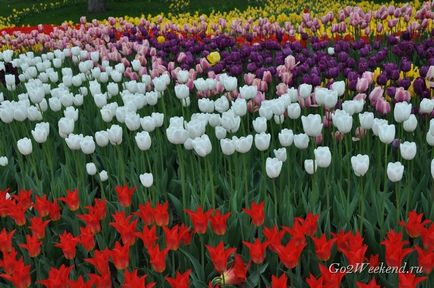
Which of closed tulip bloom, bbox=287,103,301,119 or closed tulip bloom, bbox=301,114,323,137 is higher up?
closed tulip bloom, bbox=301,114,323,137

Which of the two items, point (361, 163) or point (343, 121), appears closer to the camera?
point (361, 163)

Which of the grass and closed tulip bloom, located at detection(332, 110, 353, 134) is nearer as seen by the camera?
closed tulip bloom, located at detection(332, 110, 353, 134)

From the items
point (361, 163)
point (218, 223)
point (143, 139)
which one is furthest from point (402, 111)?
point (143, 139)

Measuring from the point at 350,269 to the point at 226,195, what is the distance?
1.16 m

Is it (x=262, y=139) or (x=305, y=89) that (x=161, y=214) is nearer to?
(x=262, y=139)

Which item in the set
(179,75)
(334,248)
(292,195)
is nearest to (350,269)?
(334,248)

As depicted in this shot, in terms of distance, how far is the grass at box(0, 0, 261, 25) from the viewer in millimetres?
23188

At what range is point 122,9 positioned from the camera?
25156mm

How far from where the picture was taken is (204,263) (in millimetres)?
2963

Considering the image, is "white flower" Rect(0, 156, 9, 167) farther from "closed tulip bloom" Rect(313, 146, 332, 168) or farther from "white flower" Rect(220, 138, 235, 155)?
"closed tulip bloom" Rect(313, 146, 332, 168)

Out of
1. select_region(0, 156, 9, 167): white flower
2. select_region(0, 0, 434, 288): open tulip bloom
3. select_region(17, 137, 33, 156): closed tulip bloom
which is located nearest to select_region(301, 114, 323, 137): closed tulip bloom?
select_region(0, 0, 434, 288): open tulip bloom

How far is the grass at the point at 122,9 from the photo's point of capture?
23.2 meters

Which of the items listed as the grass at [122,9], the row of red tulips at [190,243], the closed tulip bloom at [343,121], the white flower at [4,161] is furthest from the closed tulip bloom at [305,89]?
the grass at [122,9]

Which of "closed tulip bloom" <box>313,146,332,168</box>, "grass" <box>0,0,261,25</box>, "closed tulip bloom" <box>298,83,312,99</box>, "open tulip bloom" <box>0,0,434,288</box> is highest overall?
"closed tulip bloom" <box>298,83,312,99</box>
